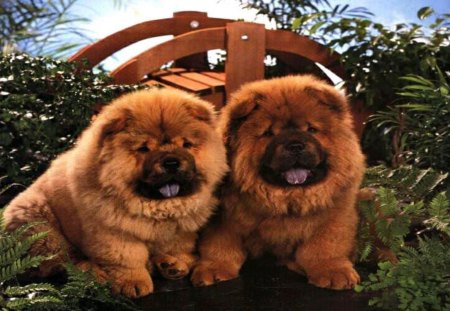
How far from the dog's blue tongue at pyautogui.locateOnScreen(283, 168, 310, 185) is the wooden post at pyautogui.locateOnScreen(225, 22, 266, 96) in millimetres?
2707

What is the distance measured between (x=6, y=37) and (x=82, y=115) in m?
2.83

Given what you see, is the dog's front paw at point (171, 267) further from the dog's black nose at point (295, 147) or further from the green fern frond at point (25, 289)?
the dog's black nose at point (295, 147)

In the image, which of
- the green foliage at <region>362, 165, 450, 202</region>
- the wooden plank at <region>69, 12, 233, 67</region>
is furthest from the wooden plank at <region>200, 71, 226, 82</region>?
the green foliage at <region>362, 165, 450, 202</region>

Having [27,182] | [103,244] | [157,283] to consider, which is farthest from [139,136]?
[27,182]

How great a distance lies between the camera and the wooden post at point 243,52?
559 centimetres

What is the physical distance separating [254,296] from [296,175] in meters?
0.62

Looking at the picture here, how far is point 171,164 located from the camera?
271 centimetres

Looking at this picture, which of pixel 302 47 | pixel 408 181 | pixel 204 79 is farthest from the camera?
pixel 302 47

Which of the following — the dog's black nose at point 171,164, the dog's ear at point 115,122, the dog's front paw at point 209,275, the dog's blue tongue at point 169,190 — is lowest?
the dog's front paw at point 209,275

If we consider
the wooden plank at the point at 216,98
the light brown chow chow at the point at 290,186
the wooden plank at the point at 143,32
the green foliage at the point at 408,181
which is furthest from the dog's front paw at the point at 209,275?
the wooden plank at the point at 143,32

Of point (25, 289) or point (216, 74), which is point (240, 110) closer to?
point (25, 289)

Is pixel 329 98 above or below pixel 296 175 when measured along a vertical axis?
above

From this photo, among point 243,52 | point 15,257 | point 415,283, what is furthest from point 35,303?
point 243,52

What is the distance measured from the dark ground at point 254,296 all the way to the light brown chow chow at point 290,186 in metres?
0.06
